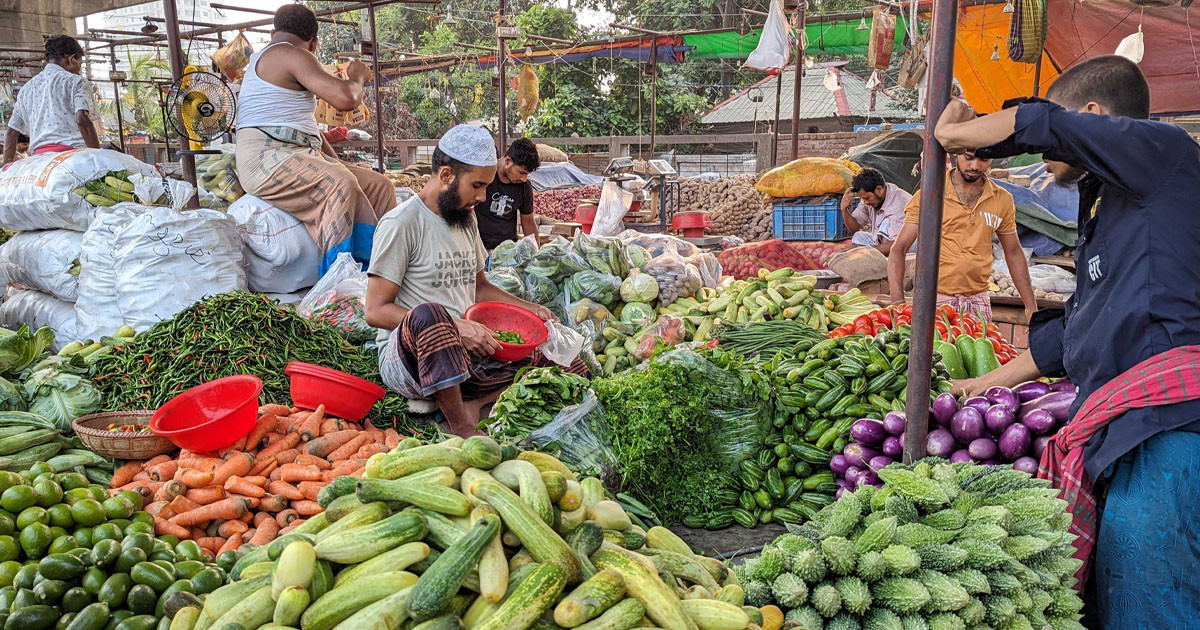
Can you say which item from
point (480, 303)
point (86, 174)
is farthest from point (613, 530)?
point (86, 174)

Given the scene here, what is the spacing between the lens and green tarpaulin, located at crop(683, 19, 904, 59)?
42.4ft

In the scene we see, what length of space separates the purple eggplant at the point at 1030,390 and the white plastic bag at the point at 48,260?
19.2ft

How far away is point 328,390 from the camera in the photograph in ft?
11.7

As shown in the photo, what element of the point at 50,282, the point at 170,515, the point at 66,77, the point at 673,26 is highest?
the point at 673,26

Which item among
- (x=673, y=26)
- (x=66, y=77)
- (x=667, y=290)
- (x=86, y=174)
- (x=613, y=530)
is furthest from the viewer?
(x=673, y=26)

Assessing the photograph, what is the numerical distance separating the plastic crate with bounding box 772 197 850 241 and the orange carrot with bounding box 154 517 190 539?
8146 millimetres

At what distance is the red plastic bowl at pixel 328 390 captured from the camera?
11.7ft

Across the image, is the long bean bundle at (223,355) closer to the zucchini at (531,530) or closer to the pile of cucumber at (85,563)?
the pile of cucumber at (85,563)

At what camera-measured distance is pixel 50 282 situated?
218 inches

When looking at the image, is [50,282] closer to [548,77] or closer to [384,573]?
[384,573]

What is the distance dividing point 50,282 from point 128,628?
452cm

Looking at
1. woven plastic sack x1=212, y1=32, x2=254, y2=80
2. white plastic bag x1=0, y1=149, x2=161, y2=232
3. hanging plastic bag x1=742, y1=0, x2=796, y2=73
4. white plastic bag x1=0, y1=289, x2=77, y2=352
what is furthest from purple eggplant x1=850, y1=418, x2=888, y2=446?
woven plastic sack x1=212, y1=32, x2=254, y2=80

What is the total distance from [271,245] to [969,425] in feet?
14.5

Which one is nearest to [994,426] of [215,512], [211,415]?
[215,512]
